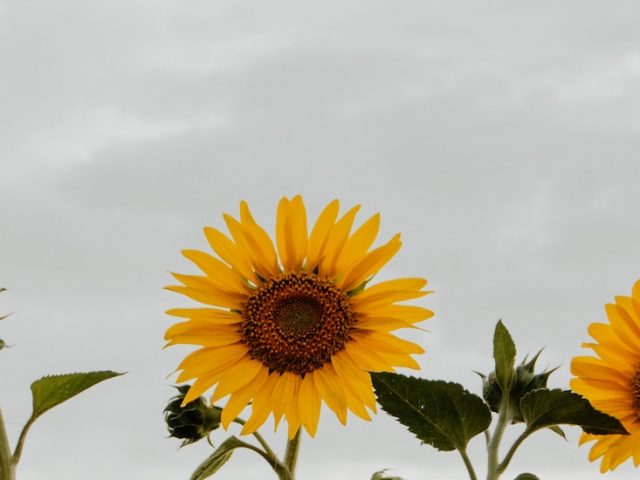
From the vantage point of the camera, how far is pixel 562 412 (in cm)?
252

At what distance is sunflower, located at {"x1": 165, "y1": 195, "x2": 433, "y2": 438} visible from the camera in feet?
10.5

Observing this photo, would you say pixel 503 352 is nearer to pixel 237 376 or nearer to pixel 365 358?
pixel 365 358

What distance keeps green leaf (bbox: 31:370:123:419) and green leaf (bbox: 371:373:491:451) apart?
911 millimetres

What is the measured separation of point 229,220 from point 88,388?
81cm

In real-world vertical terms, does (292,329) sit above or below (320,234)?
below

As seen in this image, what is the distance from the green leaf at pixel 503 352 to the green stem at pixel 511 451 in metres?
0.16

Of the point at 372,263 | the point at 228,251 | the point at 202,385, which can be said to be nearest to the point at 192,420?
the point at 202,385

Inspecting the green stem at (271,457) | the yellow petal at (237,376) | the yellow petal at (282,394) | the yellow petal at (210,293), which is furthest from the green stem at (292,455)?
the yellow petal at (210,293)

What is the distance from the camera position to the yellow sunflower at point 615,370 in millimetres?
3170

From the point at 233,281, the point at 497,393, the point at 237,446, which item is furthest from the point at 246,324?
the point at 497,393

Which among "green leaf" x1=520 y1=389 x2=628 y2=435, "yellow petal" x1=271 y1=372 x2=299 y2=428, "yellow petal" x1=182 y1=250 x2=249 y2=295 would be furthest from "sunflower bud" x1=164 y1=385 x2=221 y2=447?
"green leaf" x1=520 y1=389 x2=628 y2=435

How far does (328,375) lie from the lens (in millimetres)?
3381

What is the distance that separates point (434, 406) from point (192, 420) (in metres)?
1.11

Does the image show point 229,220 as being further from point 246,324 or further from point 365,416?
point 365,416
